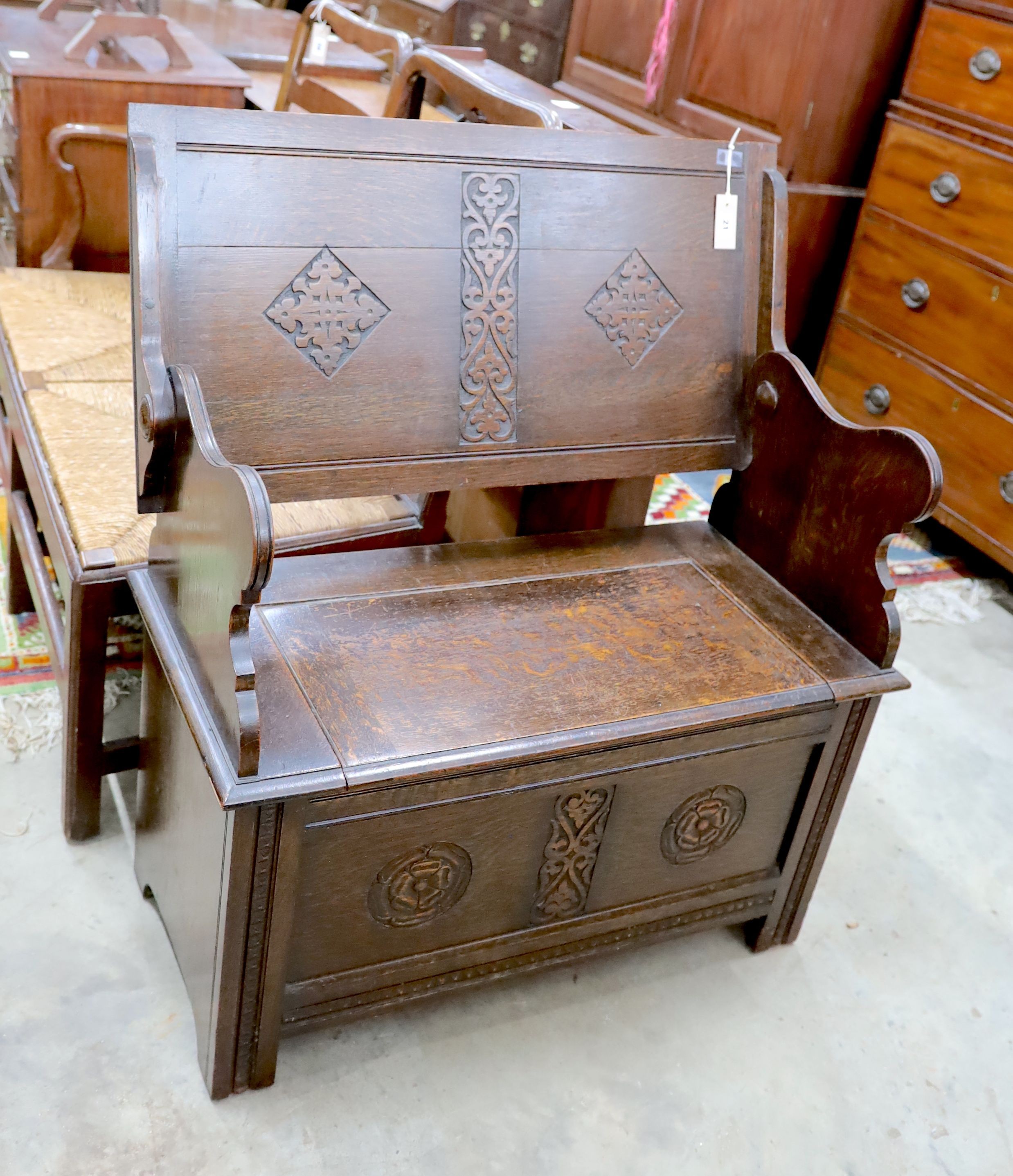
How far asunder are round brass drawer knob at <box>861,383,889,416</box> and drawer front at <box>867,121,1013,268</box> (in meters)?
0.41

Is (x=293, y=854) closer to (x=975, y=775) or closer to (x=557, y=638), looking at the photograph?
(x=557, y=638)

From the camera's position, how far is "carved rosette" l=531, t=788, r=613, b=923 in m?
1.43

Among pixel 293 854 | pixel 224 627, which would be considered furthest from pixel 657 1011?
pixel 224 627

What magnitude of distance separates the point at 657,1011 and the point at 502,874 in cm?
41

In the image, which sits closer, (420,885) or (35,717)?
(420,885)

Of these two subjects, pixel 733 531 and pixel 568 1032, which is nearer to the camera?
pixel 568 1032

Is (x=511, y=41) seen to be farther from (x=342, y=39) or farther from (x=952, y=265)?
(x=952, y=265)

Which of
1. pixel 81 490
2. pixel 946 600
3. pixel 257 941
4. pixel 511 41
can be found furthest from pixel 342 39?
pixel 257 941

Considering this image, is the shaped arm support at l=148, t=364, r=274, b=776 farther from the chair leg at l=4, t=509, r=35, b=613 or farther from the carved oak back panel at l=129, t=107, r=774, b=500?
the chair leg at l=4, t=509, r=35, b=613

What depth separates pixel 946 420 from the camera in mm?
2828

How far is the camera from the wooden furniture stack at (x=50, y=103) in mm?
2318

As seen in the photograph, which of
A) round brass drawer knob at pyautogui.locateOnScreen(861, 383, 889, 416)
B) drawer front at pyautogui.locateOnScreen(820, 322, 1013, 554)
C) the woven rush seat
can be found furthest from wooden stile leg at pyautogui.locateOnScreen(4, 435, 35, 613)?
round brass drawer knob at pyautogui.locateOnScreen(861, 383, 889, 416)

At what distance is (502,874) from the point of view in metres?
1.44

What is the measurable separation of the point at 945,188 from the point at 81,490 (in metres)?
2.13
